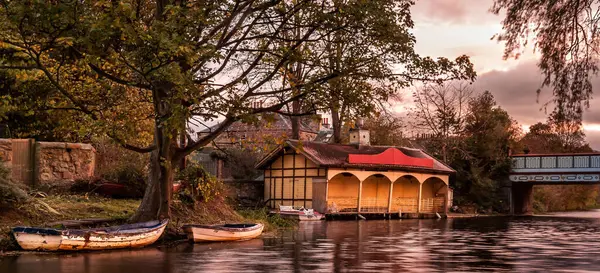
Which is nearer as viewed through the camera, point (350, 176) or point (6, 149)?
point (6, 149)

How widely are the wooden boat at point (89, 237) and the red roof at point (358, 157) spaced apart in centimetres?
2217

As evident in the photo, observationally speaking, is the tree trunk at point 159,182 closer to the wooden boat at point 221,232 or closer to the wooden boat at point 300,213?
the wooden boat at point 221,232

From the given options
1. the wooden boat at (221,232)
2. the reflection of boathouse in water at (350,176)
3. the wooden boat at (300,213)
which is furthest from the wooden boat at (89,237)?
the reflection of boathouse in water at (350,176)

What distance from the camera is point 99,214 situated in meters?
24.0

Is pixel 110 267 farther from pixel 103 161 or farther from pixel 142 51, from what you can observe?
pixel 103 161

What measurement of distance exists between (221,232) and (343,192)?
81.4ft

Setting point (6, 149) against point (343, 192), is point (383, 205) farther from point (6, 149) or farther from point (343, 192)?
point (6, 149)

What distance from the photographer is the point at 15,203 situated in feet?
69.1

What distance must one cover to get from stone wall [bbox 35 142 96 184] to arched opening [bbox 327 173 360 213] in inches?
816

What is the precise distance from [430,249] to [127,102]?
11608 millimetres

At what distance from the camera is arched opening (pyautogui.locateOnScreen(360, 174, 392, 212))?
48562 mm

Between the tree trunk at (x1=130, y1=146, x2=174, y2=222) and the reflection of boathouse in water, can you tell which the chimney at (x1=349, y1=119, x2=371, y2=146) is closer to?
the reflection of boathouse in water

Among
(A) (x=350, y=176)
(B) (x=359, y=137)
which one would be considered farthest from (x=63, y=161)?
(B) (x=359, y=137)

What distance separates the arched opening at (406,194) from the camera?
5094 cm
